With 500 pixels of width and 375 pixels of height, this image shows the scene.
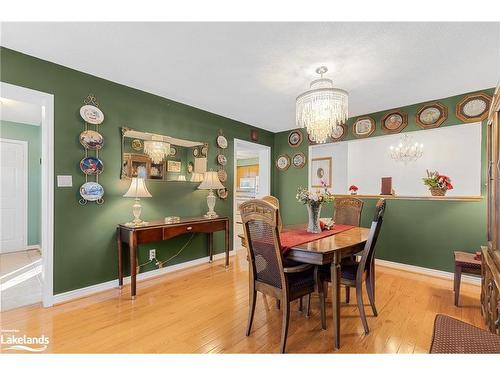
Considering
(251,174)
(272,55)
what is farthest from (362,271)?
(251,174)

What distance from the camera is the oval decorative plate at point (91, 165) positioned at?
2609mm

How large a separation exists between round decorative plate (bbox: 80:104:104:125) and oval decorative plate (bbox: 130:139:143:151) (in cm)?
42

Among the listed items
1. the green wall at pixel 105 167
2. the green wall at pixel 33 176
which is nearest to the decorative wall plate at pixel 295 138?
the green wall at pixel 105 167

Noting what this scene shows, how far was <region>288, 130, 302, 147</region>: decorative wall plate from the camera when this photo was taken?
483 centimetres

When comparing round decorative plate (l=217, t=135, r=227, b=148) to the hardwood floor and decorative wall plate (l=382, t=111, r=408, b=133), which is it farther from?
decorative wall plate (l=382, t=111, r=408, b=133)

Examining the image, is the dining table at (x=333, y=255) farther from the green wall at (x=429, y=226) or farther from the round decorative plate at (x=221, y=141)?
the round decorative plate at (x=221, y=141)

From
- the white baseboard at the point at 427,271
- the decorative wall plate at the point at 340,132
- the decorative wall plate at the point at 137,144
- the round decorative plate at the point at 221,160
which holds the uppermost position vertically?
the decorative wall plate at the point at 340,132

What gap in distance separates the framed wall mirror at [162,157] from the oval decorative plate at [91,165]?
0.27 m

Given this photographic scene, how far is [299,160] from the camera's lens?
15.9 ft

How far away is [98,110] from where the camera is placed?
2715 mm
